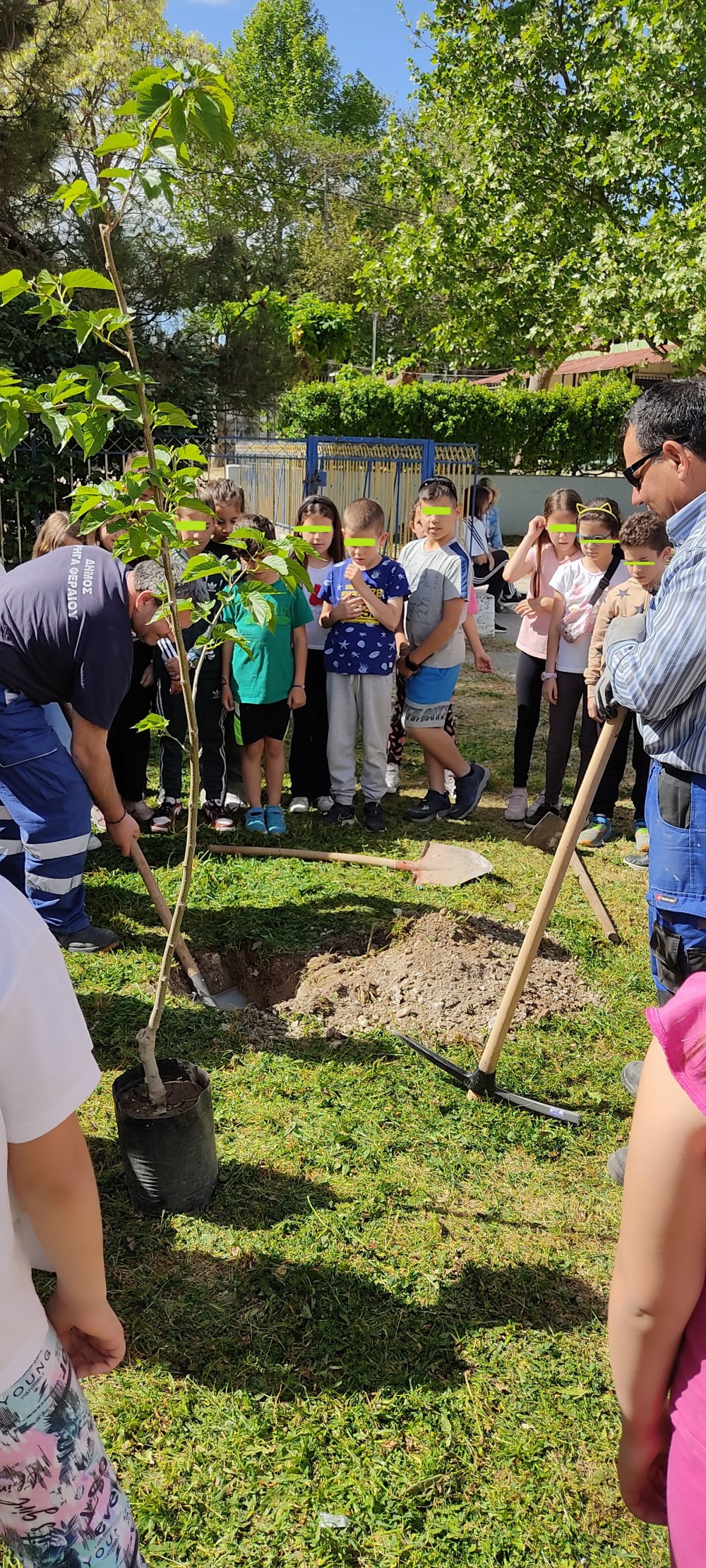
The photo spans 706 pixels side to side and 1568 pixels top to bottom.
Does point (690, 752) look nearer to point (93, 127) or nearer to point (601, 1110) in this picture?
point (601, 1110)

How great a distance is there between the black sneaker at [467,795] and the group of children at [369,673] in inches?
0.4

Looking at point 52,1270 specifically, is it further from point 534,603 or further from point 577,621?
point 534,603

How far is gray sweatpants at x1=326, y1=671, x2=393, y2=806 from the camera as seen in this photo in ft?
19.9

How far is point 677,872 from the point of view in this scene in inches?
99.0

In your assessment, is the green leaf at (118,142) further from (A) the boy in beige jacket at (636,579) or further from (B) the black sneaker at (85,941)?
(B) the black sneaker at (85,941)

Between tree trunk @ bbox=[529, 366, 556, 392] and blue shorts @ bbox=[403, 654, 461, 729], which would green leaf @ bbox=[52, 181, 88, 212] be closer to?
blue shorts @ bbox=[403, 654, 461, 729]

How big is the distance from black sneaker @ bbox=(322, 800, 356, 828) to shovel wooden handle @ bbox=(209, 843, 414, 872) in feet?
1.58

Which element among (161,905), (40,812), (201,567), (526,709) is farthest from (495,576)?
(201,567)

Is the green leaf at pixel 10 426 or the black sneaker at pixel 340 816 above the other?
the green leaf at pixel 10 426

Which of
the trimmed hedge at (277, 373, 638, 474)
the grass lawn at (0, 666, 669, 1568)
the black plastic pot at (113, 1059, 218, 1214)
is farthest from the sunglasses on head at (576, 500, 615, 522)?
the trimmed hedge at (277, 373, 638, 474)

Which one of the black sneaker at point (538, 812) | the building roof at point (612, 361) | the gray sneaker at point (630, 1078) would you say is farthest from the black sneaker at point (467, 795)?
the building roof at point (612, 361)

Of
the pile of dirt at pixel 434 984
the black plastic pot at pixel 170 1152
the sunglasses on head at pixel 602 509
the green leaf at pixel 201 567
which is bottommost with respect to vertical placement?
the pile of dirt at pixel 434 984

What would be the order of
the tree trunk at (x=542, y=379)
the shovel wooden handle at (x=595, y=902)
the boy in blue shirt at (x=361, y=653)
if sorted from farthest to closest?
the tree trunk at (x=542, y=379) → the boy in blue shirt at (x=361, y=653) → the shovel wooden handle at (x=595, y=902)

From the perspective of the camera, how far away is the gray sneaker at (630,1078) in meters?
3.62
